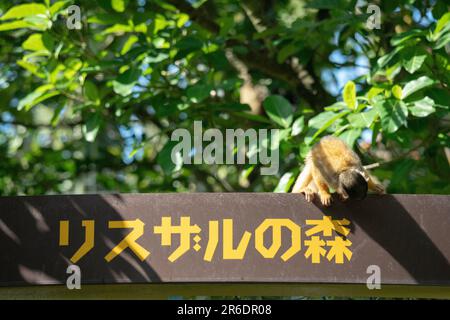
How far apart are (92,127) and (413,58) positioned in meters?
2.26

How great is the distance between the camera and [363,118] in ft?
14.9

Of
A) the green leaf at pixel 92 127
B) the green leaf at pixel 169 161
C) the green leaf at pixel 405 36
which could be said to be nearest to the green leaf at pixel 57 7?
the green leaf at pixel 92 127

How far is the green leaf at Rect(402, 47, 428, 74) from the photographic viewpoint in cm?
457

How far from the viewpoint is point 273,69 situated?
6.30 meters

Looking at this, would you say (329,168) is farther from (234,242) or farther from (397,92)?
(234,242)

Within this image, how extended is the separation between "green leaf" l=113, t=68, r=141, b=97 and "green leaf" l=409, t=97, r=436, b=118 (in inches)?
70.6

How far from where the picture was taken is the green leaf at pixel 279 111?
5102 millimetres

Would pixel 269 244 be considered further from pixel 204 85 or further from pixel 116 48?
pixel 116 48

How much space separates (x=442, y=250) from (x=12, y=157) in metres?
5.43

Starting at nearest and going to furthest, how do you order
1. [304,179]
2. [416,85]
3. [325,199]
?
[325,199]
[416,85]
[304,179]

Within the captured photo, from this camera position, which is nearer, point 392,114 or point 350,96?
point 392,114

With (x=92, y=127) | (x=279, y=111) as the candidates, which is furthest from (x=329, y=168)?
(x=92, y=127)

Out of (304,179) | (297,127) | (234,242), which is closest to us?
(234,242)
